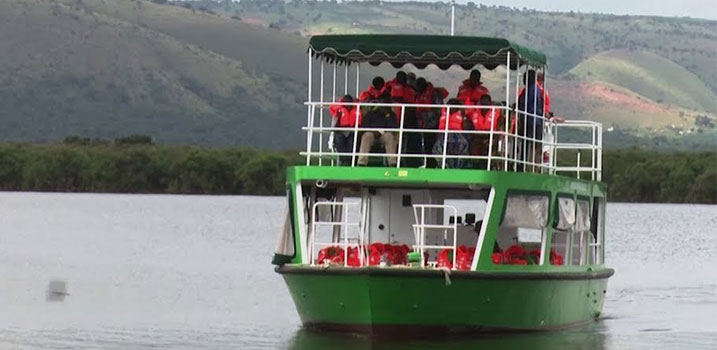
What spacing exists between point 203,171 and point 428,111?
243 ft

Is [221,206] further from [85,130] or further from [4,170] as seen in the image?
[85,130]

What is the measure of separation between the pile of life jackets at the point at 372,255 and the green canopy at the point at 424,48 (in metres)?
2.54

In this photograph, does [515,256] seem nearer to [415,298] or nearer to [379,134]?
[415,298]

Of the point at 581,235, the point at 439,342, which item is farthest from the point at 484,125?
the point at 581,235

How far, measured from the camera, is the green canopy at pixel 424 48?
24344 mm

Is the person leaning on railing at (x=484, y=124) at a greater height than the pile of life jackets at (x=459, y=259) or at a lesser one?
greater

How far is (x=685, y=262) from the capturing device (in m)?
49.9

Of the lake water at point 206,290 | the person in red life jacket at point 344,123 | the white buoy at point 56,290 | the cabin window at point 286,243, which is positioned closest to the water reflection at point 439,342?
the lake water at point 206,290

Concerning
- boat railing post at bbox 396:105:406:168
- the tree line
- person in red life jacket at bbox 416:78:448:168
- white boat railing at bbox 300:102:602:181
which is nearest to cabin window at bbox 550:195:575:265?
white boat railing at bbox 300:102:602:181

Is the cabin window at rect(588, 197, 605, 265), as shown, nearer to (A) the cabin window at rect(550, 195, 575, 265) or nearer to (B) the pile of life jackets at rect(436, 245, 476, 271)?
(A) the cabin window at rect(550, 195, 575, 265)

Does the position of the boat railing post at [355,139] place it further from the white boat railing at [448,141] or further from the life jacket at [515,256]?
the life jacket at [515,256]

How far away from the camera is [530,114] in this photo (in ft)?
84.6

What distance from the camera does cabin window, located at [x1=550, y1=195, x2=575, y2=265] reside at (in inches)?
1007

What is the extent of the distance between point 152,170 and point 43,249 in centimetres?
5043
